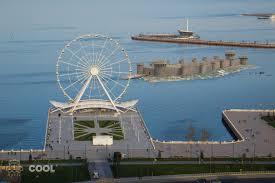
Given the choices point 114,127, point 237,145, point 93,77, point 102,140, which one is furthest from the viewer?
point 93,77

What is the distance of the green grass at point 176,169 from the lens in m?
31.7

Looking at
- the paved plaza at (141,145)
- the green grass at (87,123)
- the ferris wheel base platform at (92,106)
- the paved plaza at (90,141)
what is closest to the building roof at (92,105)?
the ferris wheel base platform at (92,106)

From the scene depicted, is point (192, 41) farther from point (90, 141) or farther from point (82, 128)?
point (90, 141)

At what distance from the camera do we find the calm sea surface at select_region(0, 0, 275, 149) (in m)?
45.0

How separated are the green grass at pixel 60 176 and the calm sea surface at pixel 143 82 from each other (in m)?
7.03

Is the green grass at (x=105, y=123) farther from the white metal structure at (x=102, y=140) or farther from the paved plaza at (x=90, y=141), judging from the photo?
the white metal structure at (x=102, y=140)

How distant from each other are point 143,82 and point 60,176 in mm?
33911

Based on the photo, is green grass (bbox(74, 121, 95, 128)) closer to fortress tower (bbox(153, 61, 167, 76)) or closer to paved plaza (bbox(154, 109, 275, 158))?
paved plaza (bbox(154, 109, 275, 158))

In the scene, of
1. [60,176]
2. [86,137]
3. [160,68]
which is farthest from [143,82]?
[60,176]

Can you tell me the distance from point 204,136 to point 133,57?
41305 mm

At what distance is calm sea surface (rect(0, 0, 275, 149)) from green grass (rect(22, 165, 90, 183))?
7034 mm

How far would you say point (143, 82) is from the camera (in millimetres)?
64375

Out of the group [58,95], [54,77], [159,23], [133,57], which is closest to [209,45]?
[133,57]

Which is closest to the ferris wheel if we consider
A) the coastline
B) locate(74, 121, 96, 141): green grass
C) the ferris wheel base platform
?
the ferris wheel base platform
